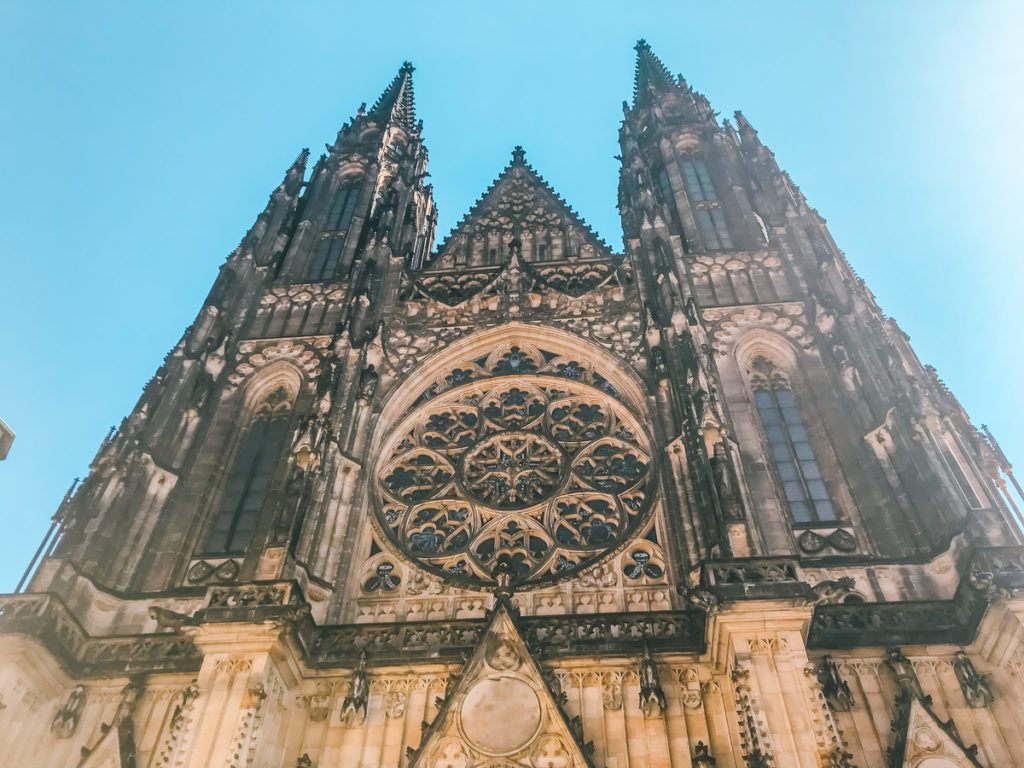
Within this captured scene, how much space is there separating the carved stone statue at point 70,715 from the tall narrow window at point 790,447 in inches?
436

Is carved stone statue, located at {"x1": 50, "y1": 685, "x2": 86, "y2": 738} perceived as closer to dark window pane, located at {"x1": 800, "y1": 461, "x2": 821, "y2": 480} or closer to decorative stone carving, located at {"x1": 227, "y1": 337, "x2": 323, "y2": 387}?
decorative stone carving, located at {"x1": 227, "y1": 337, "x2": 323, "y2": 387}

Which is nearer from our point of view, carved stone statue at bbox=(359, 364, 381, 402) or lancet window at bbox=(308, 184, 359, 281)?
carved stone statue at bbox=(359, 364, 381, 402)

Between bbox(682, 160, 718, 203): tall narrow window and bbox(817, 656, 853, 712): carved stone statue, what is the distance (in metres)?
14.4

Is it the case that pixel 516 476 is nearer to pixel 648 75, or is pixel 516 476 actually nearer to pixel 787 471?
pixel 787 471

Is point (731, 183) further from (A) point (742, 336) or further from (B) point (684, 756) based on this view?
(B) point (684, 756)

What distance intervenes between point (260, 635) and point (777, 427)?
977cm

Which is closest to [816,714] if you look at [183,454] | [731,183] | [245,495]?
[245,495]

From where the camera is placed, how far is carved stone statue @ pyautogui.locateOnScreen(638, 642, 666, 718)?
11344 mm

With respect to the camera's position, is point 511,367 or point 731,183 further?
point 731,183

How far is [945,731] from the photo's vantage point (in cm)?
1084

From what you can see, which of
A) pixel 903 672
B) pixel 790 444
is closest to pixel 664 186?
pixel 790 444

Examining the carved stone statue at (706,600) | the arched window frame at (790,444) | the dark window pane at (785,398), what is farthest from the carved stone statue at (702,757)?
the dark window pane at (785,398)

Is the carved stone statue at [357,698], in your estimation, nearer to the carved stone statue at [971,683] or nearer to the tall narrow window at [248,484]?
the tall narrow window at [248,484]

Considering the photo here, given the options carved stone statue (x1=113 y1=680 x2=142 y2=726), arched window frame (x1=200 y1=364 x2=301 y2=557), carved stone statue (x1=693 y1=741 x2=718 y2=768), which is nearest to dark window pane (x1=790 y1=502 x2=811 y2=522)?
carved stone statue (x1=693 y1=741 x2=718 y2=768)
